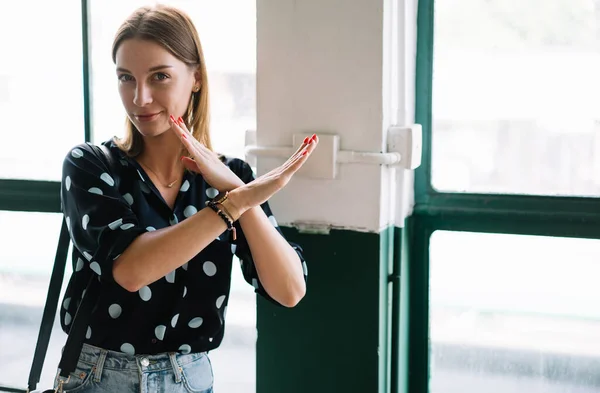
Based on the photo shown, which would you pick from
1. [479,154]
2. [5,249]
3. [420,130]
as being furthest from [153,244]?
[5,249]

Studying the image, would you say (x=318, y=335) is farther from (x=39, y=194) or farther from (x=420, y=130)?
(x=39, y=194)

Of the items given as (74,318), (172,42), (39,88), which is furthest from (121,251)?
(39,88)

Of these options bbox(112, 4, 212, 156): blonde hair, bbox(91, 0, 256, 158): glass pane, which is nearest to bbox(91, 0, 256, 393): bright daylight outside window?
bbox(91, 0, 256, 158): glass pane

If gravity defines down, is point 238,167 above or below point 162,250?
above

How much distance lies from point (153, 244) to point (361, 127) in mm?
666

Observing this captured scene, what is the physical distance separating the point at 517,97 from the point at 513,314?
602 millimetres

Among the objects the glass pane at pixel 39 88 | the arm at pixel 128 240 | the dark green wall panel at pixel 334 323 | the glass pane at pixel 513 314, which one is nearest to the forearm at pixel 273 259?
the arm at pixel 128 240

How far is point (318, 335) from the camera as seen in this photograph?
206 cm

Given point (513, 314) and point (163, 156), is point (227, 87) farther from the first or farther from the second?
point (513, 314)

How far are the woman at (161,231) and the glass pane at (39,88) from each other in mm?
833

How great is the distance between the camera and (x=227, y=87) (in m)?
2.32

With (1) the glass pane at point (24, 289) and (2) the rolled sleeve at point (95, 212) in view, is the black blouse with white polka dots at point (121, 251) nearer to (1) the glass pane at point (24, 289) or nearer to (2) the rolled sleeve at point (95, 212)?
(2) the rolled sleeve at point (95, 212)

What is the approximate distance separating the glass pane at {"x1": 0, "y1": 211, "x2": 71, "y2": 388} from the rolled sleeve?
3.39 feet

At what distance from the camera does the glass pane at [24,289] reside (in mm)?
2686
